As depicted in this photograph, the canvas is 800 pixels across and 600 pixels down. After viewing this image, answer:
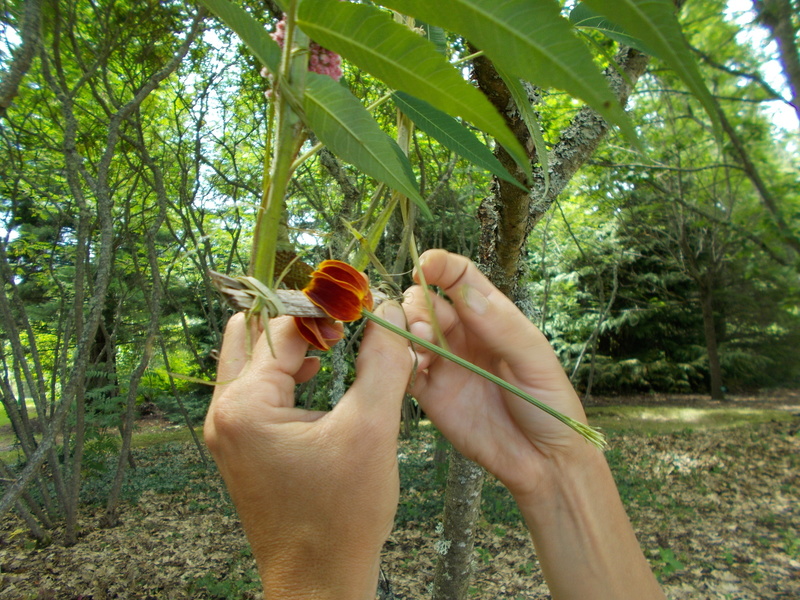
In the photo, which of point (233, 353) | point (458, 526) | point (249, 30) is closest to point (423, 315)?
point (233, 353)

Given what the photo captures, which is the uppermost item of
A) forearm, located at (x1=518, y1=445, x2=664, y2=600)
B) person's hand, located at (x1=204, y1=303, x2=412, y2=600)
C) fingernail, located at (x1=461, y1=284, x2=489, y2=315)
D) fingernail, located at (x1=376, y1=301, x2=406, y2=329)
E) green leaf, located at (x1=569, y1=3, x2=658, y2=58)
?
green leaf, located at (x1=569, y1=3, x2=658, y2=58)

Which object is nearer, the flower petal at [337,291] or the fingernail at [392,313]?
the flower petal at [337,291]

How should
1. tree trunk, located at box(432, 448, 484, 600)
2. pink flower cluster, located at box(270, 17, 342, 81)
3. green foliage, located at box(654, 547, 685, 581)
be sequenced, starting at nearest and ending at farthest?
pink flower cluster, located at box(270, 17, 342, 81) → tree trunk, located at box(432, 448, 484, 600) → green foliage, located at box(654, 547, 685, 581)

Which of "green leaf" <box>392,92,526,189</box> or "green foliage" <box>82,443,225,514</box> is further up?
"green leaf" <box>392,92,526,189</box>

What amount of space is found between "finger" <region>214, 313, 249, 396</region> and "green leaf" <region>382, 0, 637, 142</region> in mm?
555

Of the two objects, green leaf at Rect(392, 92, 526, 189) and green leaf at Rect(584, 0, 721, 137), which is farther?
green leaf at Rect(392, 92, 526, 189)

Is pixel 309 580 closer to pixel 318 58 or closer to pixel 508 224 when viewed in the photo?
pixel 318 58

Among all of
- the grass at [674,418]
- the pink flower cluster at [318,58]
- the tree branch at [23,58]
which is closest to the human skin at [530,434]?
the pink flower cluster at [318,58]

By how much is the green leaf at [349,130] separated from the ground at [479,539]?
12.8 ft

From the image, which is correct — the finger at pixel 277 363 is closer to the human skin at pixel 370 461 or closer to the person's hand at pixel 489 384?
the human skin at pixel 370 461

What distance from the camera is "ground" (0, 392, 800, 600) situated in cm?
368

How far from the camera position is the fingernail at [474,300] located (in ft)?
3.27

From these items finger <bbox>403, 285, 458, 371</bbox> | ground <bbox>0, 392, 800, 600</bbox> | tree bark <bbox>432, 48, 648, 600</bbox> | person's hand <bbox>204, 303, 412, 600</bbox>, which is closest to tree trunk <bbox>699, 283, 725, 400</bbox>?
ground <bbox>0, 392, 800, 600</bbox>

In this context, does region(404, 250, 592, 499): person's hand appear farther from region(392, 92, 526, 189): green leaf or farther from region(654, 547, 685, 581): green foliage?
region(654, 547, 685, 581): green foliage
